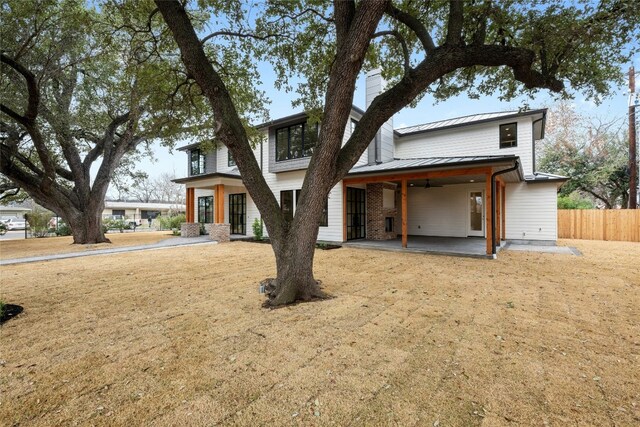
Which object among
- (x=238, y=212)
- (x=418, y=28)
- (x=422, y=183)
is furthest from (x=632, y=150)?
(x=238, y=212)

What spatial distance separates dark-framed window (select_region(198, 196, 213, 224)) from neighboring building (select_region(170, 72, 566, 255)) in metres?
2.06

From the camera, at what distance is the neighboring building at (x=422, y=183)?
440 inches

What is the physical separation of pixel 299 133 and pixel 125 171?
34.8 feet

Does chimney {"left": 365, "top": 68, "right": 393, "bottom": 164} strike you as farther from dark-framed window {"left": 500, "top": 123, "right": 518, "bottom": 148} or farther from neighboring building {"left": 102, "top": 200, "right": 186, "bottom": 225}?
neighboring building {"left": 102, "top": 200, "right": 186, "bottom": 225}

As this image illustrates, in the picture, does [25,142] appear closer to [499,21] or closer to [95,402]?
[95,402]

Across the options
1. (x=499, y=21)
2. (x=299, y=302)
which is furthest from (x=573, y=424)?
(x=499, y=21)

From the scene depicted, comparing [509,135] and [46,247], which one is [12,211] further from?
[509,135]

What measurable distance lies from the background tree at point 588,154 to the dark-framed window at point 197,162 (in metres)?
21.8

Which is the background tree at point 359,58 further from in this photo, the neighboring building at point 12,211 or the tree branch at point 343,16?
the neighboring building at point 12,211

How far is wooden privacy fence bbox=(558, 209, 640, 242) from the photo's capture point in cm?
1254

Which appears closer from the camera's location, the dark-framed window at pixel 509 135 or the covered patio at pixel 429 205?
the covered patio at pixel 429 205

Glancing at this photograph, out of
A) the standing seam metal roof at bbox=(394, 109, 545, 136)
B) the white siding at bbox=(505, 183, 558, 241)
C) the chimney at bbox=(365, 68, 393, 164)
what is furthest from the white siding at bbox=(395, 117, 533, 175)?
the chimney at bbox=(365, 68, 393, 164)

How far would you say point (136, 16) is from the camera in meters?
6.00

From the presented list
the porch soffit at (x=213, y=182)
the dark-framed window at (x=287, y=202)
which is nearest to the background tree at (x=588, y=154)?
the dark-framed window at (x=287, y=202)
